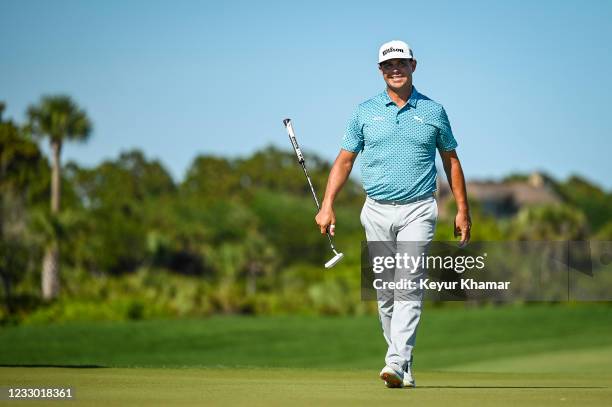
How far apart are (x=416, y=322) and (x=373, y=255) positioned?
639 mm

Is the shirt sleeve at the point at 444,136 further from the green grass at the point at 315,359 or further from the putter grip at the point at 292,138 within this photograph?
the green grass at the point at 315,359

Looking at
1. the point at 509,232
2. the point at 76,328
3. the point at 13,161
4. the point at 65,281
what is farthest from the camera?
the point at 509,232

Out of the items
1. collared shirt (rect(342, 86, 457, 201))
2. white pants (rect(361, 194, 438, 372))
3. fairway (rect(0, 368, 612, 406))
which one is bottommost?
fairway (rect(0, 368, 612, 406))

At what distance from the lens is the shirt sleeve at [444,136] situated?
9297 mm

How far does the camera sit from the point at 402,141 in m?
9.25

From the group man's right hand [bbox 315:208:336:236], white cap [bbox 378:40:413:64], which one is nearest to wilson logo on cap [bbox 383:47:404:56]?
white cap [bbox 378:40:413:64]

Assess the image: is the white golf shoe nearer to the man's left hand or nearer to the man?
the man

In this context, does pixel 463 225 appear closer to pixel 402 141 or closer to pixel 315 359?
pixel 402 141

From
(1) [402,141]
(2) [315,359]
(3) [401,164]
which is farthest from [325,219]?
(2) [315,359]

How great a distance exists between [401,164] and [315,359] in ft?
87.8

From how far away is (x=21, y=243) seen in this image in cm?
5253

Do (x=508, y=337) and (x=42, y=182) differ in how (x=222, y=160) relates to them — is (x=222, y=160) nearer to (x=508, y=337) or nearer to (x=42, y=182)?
(x=42, y=182)

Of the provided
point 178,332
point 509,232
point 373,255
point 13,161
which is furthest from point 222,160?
point 373,255

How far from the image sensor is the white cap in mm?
9117
